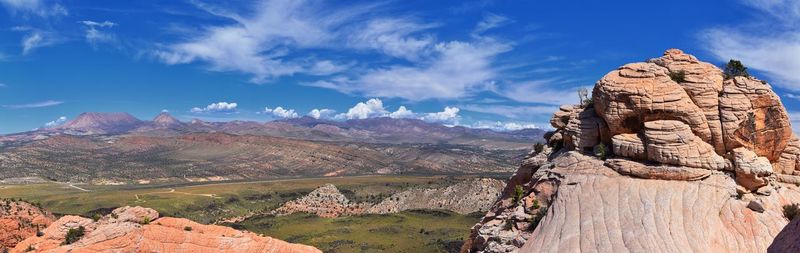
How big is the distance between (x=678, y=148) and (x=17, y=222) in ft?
279

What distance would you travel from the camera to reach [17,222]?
74500mm

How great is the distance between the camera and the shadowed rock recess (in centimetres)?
4084

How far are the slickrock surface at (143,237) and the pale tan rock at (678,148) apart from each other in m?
47.8

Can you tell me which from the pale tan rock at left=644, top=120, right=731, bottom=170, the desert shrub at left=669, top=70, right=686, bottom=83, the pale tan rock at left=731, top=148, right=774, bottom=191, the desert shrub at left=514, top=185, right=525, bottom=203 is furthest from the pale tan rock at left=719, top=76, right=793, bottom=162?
the desert shrub at left=514, top=185, right=525, bottom=203

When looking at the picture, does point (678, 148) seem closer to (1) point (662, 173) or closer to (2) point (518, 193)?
(1) point (662, 173)

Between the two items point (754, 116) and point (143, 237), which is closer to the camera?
point (754, 116)

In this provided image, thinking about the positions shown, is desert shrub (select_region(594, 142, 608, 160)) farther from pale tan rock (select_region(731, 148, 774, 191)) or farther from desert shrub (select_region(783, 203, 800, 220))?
desert shrub (select_region(783, 203, 800, 220))

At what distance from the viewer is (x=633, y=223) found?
4100cm

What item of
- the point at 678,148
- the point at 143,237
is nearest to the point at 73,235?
the point at 143,237

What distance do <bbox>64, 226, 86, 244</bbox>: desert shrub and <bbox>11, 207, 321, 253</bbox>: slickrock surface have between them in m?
0.52

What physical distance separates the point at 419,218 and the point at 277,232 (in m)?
48.6

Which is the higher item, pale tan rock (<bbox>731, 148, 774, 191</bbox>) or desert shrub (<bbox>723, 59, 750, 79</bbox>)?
desert shrub (<bbox>723, 59, 750, 79</bbox>)

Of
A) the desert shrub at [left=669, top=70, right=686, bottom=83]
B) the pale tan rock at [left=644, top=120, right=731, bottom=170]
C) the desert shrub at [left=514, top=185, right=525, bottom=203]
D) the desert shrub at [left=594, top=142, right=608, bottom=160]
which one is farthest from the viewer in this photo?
the desert shrub at [left=669, top=70, right=686, bottom=83]

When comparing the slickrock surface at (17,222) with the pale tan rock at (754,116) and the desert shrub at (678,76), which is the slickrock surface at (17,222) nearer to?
the desert shrub at (678,76)
